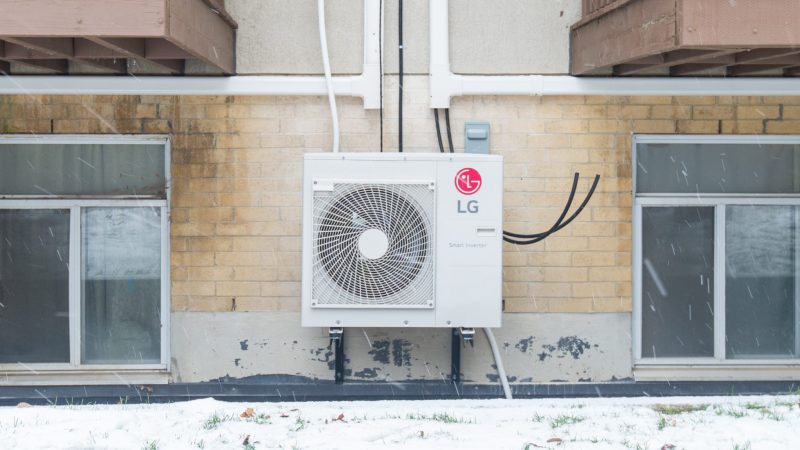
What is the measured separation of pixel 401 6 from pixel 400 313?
2105 millimetres

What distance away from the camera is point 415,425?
4840 mm

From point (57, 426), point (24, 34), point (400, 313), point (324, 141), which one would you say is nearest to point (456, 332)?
point (400, 313)

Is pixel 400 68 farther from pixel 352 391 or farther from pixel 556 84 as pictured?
pixel 352 391

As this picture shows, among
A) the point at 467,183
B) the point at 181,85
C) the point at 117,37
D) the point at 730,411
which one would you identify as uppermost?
the point at 117,37

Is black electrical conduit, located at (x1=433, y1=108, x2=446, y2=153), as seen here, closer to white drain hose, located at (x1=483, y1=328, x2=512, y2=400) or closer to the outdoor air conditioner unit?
the outdoor air conditioner unit

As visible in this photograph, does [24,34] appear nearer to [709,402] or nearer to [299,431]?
[299,431]

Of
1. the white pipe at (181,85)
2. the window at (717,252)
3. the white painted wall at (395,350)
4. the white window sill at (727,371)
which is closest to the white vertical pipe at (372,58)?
the white pipe at (181,85)

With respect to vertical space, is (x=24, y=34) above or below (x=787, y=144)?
above

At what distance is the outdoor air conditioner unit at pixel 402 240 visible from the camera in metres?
5.50

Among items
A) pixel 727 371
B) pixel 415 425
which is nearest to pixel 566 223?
pixel 727 371

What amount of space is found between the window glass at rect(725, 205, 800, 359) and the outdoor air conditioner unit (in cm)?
196

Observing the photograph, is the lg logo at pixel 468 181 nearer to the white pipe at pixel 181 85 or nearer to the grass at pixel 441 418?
the white pipe at pixel 181 85

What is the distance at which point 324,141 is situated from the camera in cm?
624

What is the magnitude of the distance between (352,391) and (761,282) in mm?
2981
